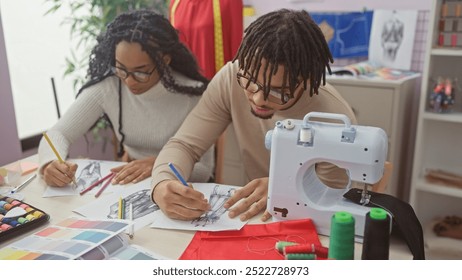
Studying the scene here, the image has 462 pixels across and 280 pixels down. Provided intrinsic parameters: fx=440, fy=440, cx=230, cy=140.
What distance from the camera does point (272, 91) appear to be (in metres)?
0.95

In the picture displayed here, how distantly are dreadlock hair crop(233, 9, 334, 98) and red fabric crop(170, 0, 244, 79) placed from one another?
0.89 m

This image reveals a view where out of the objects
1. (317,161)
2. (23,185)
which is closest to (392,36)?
(317,161)

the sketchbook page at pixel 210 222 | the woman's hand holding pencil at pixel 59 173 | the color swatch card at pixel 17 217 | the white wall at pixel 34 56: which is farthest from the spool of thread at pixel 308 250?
the white wall at pixel 34 56

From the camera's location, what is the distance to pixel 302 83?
3.19ft

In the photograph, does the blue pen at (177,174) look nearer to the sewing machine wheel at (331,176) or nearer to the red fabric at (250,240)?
the red fabric at (250,240)

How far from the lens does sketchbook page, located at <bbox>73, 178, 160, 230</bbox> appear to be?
95cm

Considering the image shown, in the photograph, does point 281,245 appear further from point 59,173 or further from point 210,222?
point 59,173

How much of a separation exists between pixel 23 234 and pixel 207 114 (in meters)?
0.55

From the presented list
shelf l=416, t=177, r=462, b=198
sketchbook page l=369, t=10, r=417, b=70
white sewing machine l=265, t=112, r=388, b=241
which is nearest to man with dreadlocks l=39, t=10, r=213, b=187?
white sewing machine l=265, t=112, r=388, b=241

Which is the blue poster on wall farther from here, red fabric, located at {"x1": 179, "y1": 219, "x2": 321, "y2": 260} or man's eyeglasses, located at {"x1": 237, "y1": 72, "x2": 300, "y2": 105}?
red fabric, located at {"x1": 179, "y1": 219, "x2": 321, "y2": 260}

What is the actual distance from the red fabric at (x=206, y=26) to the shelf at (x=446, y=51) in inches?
31.2

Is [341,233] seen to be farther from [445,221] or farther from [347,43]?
[347,43]
